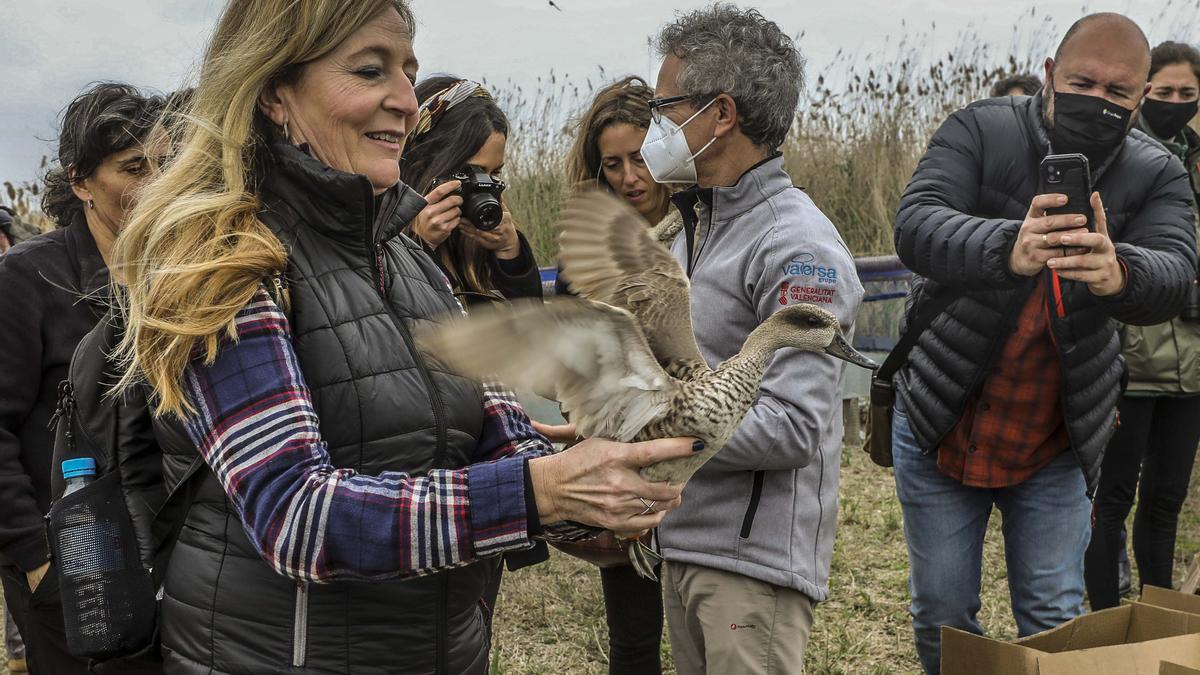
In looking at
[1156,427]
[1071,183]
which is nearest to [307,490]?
[1071,183]

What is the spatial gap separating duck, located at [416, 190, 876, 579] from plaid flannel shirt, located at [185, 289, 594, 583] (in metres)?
0.20

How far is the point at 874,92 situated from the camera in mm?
8852

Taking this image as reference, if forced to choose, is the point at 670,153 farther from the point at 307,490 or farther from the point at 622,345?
the point at 307,490

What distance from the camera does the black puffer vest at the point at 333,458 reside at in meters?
1.56

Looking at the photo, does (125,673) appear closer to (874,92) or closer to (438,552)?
(438,552)

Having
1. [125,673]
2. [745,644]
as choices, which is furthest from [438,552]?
[745,644]

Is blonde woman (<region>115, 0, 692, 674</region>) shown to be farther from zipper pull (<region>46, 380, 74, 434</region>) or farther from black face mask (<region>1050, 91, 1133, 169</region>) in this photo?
black face mask (<region>1050, 91, 1133, 169</region>)

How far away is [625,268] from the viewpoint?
1887 mm

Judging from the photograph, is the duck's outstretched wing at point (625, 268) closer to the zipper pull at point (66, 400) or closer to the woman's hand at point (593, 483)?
the woman's hand at point (593, 483)

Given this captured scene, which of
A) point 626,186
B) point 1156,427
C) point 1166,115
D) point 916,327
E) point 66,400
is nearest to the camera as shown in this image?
point 66,400

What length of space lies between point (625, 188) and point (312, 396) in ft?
7.15

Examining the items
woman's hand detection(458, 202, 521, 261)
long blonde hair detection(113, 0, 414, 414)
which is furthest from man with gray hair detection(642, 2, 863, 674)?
long blonde hair detection(113, 0, 414, 414)

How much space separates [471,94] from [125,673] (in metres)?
2.03

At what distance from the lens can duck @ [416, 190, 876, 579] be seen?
5.01ft
